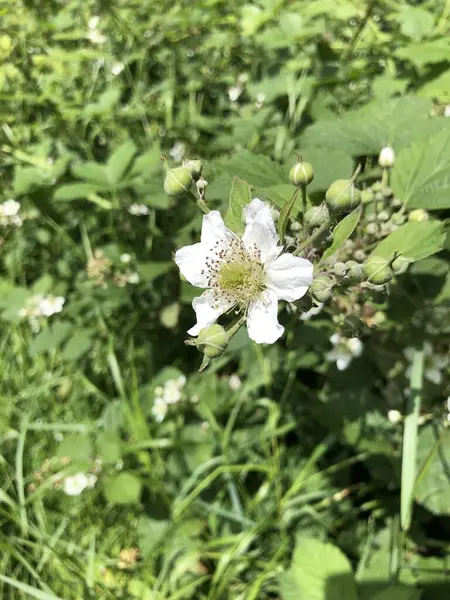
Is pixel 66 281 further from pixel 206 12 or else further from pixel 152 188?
pixel 206 12

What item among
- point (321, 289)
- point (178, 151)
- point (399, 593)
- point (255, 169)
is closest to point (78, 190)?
point (178, 151)

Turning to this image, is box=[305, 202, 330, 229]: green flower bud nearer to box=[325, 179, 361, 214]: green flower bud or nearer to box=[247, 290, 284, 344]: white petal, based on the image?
box=[325, 179, 361, 214]: green flower bud

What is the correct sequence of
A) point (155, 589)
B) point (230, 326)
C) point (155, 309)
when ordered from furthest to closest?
point (155, 309)
point (155, 589)
point (230, 326)

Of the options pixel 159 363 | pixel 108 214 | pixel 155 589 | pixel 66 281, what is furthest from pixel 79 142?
pixel 155 589

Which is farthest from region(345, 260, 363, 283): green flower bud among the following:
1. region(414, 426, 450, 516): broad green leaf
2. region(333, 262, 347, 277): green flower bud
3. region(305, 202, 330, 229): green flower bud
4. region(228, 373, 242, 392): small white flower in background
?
region(228, 373, 242, 392): small white flower in background

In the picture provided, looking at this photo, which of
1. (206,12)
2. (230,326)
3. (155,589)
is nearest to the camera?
(230,326)
